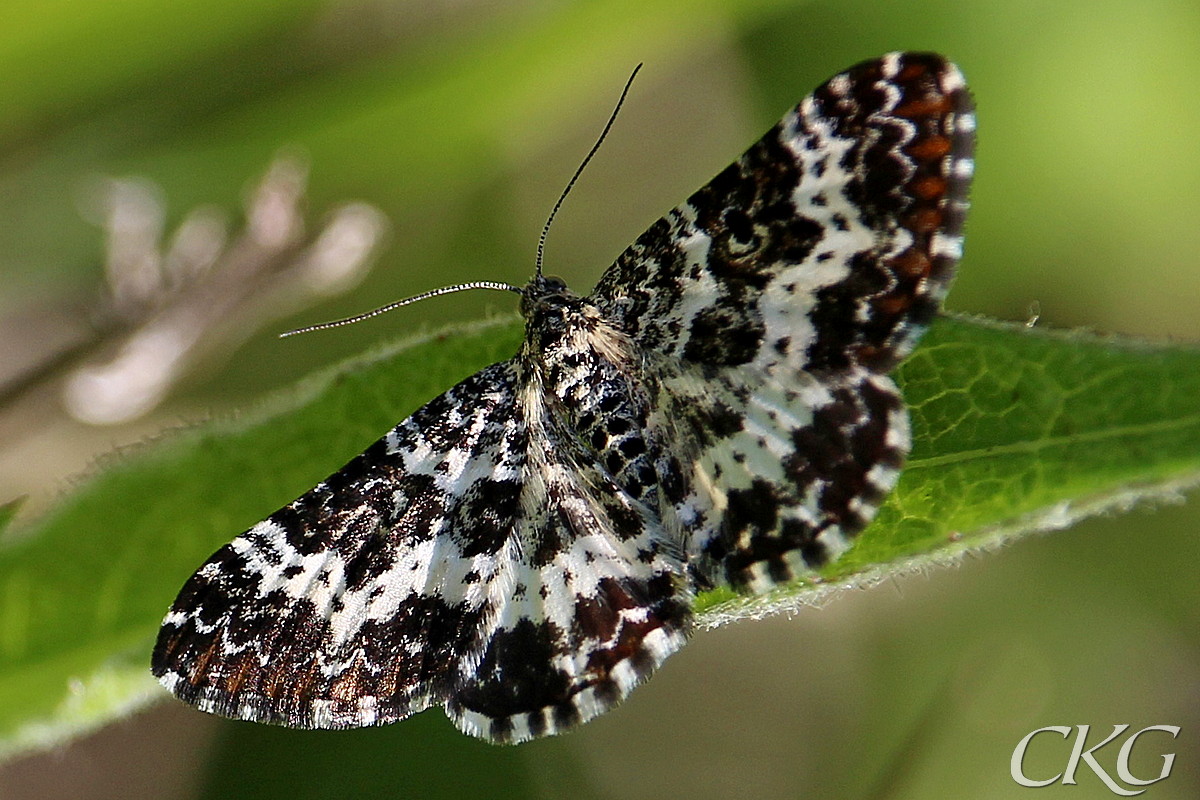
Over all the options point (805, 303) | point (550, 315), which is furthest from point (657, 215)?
point (805, 303)

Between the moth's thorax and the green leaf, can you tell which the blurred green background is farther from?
the moth's thorax

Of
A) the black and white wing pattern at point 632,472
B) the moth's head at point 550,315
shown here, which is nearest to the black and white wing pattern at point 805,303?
the black and white wing pattern at point 632,472

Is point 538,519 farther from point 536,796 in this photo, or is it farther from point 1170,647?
point 1170,647

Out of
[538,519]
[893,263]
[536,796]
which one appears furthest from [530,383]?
[536,796]

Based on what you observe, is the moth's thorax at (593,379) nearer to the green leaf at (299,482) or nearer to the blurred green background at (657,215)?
the green leaf at (299,482)

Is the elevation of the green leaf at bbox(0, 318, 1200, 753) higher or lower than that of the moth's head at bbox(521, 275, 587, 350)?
lower

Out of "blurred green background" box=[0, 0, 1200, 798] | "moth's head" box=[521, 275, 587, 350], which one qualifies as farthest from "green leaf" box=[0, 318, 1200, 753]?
"blurred green background" box=[0, 0, 1200, 798]

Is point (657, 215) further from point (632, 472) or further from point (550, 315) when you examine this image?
point (632, 472)
